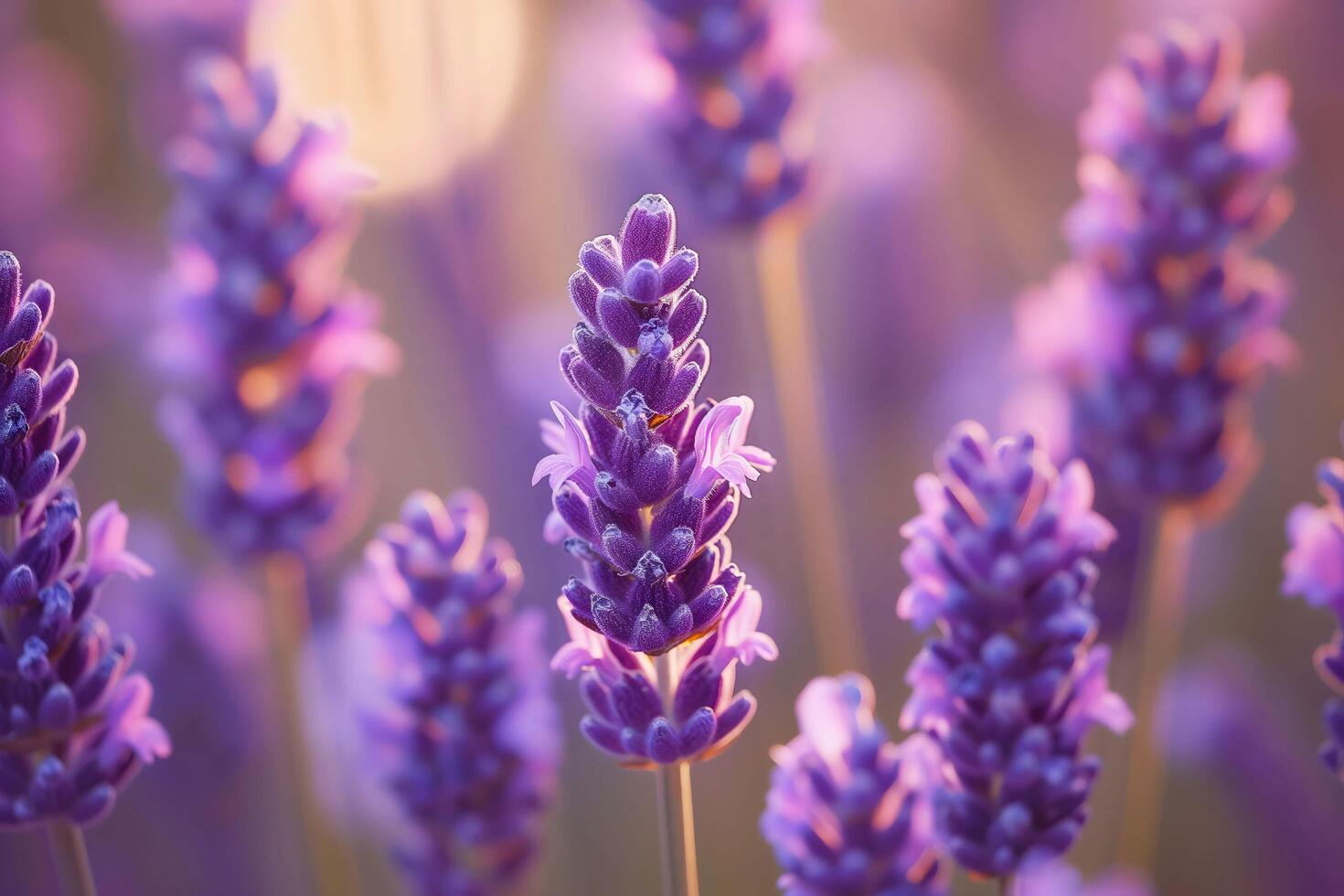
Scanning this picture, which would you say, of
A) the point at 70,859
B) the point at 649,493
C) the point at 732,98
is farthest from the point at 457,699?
the point at 732,98

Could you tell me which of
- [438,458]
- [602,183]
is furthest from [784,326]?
[438,458]

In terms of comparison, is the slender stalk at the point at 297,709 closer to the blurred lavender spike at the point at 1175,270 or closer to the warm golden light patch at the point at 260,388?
the warm golden light patch at the point at 260,388

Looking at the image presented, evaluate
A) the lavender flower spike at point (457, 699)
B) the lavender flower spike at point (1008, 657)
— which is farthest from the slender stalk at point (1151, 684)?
the lavender flower spike at point (457, 699)

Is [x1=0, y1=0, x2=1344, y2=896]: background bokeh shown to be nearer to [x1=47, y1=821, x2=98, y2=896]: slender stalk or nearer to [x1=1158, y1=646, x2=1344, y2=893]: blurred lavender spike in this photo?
[x1=1158, y1=646, x2=1344, y2=893]: blurred lavender spike

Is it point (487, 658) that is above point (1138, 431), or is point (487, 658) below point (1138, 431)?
below

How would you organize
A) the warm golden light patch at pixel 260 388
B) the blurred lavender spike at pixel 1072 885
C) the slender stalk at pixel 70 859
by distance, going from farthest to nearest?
the warm golden light patch at pixel 260 388
the blurred lavender spike at pixel 1072 885
the slender stalk at pixel 70 859

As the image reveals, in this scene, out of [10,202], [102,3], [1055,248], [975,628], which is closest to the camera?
[975,628]

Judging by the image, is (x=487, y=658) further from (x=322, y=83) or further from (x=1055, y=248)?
(x=1055, y=248)
